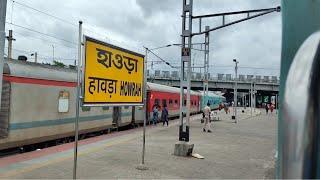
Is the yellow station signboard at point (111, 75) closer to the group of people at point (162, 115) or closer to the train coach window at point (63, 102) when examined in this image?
the train coach window at point (63, 102)

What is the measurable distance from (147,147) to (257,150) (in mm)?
4150

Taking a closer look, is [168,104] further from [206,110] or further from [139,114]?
[206,110]

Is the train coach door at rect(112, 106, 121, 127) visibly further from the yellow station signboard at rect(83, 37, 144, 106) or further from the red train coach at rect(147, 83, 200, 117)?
the yellow station signboard at rect(83, 37, 144, 106)

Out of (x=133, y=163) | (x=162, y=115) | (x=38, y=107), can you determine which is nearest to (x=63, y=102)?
(x=38, y=107)

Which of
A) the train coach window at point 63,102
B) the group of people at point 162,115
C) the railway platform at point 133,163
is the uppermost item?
the train coach window at point 63,102

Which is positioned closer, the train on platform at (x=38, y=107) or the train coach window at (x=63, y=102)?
the train on platform at (x=38, y=107)

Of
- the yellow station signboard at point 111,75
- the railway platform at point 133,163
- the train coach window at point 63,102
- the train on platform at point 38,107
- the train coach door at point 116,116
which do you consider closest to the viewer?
the yellow station signboard at point 111,75

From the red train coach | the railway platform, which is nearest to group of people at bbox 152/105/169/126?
the red train coach

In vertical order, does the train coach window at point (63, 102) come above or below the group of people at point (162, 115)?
above

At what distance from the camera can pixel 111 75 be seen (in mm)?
8141

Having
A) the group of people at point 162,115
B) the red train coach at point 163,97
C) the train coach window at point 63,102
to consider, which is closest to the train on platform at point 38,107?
the train coach window at point 63,102

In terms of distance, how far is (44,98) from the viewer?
47.7 feet

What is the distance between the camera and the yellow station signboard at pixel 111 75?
720 cm

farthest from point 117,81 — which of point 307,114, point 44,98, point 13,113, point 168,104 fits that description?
point 168,104
